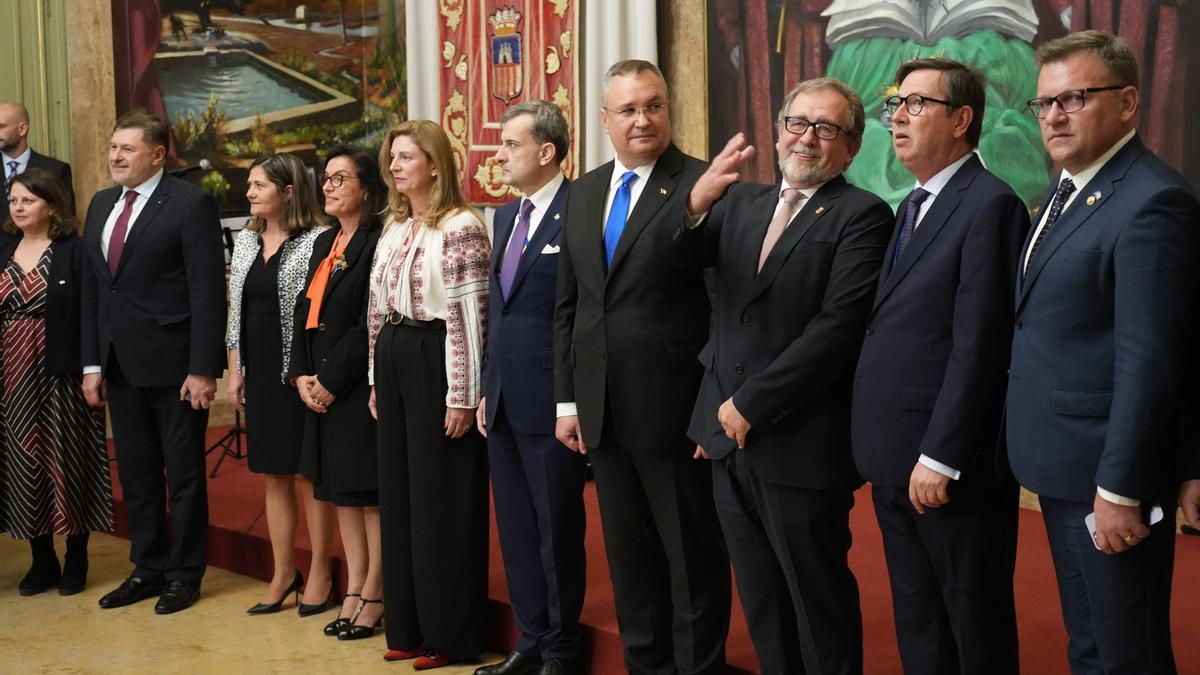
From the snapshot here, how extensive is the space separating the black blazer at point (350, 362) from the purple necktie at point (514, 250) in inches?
28.0

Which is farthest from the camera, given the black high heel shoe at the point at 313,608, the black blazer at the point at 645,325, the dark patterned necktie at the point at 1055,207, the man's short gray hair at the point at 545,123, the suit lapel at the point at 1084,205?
the black high heel shoe at the point at 313,608

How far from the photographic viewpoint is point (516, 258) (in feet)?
14.2

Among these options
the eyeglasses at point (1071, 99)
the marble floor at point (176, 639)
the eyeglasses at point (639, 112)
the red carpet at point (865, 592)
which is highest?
the eyeglasses at point (639, 112)

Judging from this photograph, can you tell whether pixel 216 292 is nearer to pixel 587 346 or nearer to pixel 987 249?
pixel 587 346

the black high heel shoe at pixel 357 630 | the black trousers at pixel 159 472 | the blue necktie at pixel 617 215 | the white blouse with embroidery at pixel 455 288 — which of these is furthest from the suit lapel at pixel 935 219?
the black trousers at pixel 159 472

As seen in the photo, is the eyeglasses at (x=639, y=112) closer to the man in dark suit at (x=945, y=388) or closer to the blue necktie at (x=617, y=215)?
the blue necktie at (x=617, y=215)

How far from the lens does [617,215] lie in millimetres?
3896

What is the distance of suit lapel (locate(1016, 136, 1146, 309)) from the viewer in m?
2.78

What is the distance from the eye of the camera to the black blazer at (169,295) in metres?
5.49

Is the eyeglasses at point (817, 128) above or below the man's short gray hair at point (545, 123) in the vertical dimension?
below

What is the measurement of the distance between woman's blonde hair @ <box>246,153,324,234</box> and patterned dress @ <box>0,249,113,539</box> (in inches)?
46.2

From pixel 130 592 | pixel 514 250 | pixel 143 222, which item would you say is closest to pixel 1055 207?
pixel 514 250

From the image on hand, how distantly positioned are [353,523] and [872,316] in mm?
2479

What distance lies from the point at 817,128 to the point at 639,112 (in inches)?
23.7
